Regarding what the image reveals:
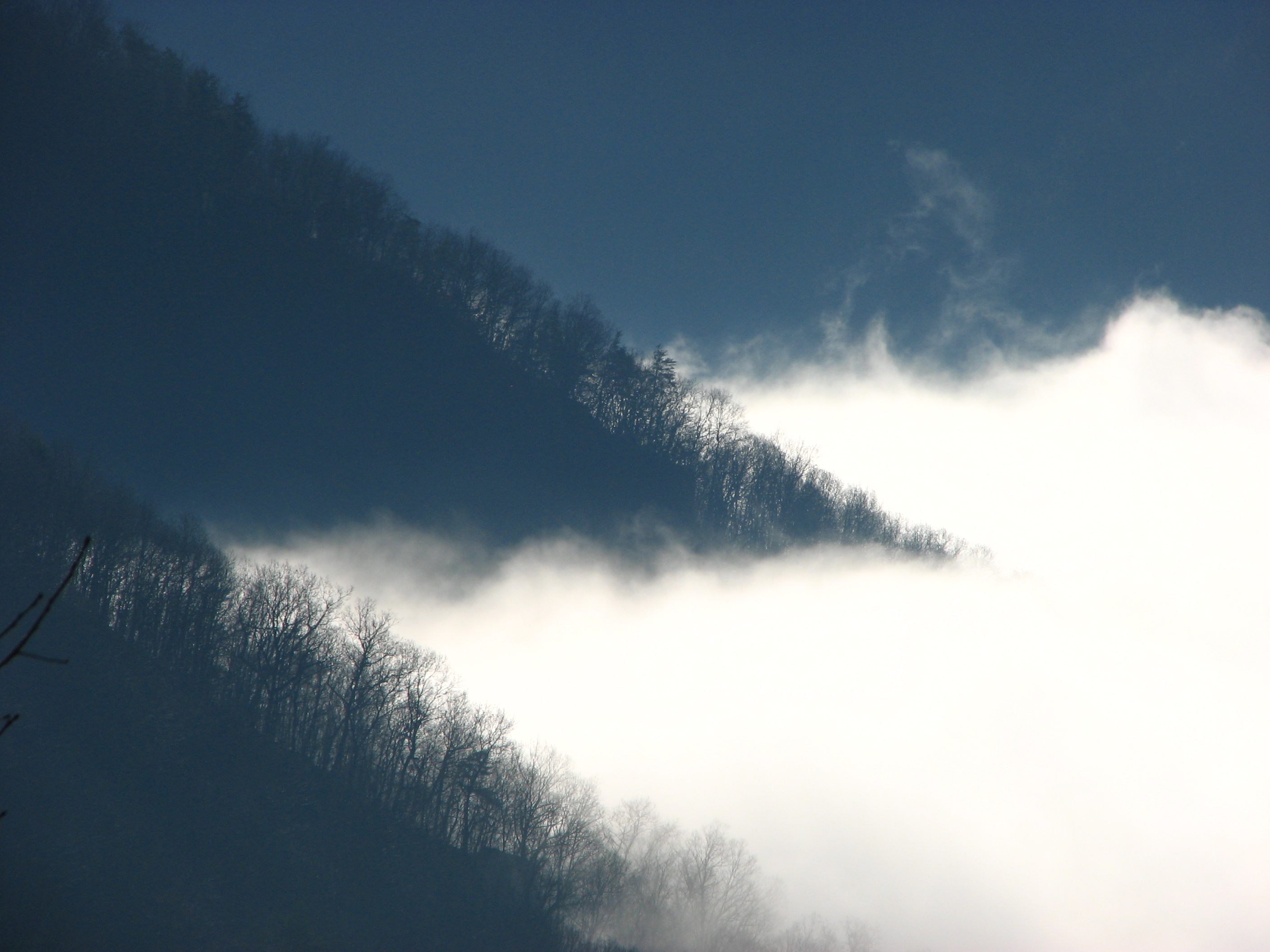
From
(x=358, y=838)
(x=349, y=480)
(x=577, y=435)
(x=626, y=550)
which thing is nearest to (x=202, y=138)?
(x=349, y=480)

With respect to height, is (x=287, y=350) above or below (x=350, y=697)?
above

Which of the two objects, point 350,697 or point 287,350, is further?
point 287,350

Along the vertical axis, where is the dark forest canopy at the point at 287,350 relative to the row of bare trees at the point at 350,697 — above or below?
above

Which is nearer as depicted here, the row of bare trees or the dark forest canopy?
the row of bare trees

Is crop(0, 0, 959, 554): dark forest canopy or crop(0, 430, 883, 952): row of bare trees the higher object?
crop(0, 0, 959, 554): dark forest canopy

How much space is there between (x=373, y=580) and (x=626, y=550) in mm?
36822

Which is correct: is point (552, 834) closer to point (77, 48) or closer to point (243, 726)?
point (243, 726)

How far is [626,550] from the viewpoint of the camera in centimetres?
11338

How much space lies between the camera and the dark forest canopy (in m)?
82.1

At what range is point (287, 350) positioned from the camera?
323ft

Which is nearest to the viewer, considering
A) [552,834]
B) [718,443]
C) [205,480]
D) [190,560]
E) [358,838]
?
[358,838]

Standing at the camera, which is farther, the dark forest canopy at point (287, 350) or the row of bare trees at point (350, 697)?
the dark forest canopy at point (287, 350)

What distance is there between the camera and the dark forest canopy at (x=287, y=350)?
82.1 meters

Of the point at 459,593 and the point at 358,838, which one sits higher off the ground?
the point at 459,593
